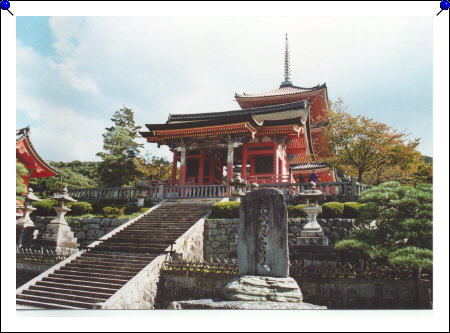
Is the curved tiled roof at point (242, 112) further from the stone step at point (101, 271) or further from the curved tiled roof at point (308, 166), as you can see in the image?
the stone step at point (101, 271)

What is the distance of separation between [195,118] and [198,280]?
15244mm

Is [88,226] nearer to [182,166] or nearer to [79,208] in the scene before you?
[79,208]

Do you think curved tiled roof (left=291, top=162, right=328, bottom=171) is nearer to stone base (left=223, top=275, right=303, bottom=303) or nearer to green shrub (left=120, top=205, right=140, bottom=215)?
green shrub (left=120, top=205, right=140, bottom=215)

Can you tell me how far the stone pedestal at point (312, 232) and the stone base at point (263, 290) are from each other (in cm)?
382

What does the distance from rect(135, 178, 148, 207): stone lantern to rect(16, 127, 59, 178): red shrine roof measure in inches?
142

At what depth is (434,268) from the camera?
5.25 metres

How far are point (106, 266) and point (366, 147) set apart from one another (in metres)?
10.8

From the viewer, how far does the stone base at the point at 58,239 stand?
36.3 ft

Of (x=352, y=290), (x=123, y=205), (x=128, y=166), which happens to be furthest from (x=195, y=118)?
(x=352, y=290)

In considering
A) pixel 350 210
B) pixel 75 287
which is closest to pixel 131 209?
pixel 75 287

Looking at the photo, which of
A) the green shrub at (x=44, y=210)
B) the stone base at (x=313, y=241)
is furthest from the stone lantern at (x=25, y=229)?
the stone base at (x=313, y=241)

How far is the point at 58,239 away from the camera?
11.2 m

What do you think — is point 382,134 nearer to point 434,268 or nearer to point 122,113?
point 434,268

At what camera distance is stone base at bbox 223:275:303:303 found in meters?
4.73
